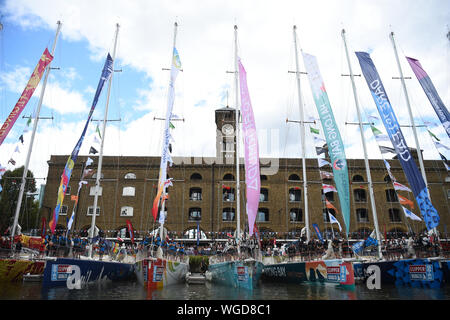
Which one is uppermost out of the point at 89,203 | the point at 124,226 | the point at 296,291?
the point at 89,203

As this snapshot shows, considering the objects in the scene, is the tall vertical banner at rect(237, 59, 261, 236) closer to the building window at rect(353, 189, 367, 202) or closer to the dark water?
the dark water

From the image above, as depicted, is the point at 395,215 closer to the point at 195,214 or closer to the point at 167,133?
the point at 195,214

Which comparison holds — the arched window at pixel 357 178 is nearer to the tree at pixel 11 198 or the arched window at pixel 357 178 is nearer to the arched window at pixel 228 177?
the arched window at pixel 228 177

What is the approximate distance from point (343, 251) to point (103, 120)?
17.7m

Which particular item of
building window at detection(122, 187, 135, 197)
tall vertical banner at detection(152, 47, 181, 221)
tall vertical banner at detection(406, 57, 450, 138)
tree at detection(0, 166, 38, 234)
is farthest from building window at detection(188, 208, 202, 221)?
tall vertical banner at detection(406, 57, 450, 138)

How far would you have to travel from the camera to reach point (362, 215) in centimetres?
3828

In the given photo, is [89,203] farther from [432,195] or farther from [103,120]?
[432,195]

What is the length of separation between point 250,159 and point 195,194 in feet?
74.6

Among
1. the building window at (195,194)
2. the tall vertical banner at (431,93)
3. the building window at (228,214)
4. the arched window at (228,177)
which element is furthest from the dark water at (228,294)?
the arched window at (228,177)

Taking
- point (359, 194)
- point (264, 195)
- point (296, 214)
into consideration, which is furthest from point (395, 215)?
point (264, 195)

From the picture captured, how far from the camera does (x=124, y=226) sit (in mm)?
37031

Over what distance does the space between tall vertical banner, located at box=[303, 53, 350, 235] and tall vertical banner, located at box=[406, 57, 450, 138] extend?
18.5ft

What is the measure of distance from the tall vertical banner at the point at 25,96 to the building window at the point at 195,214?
23121 millimetres

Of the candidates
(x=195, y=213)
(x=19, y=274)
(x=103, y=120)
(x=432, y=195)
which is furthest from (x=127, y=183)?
(x=432, y=195)
